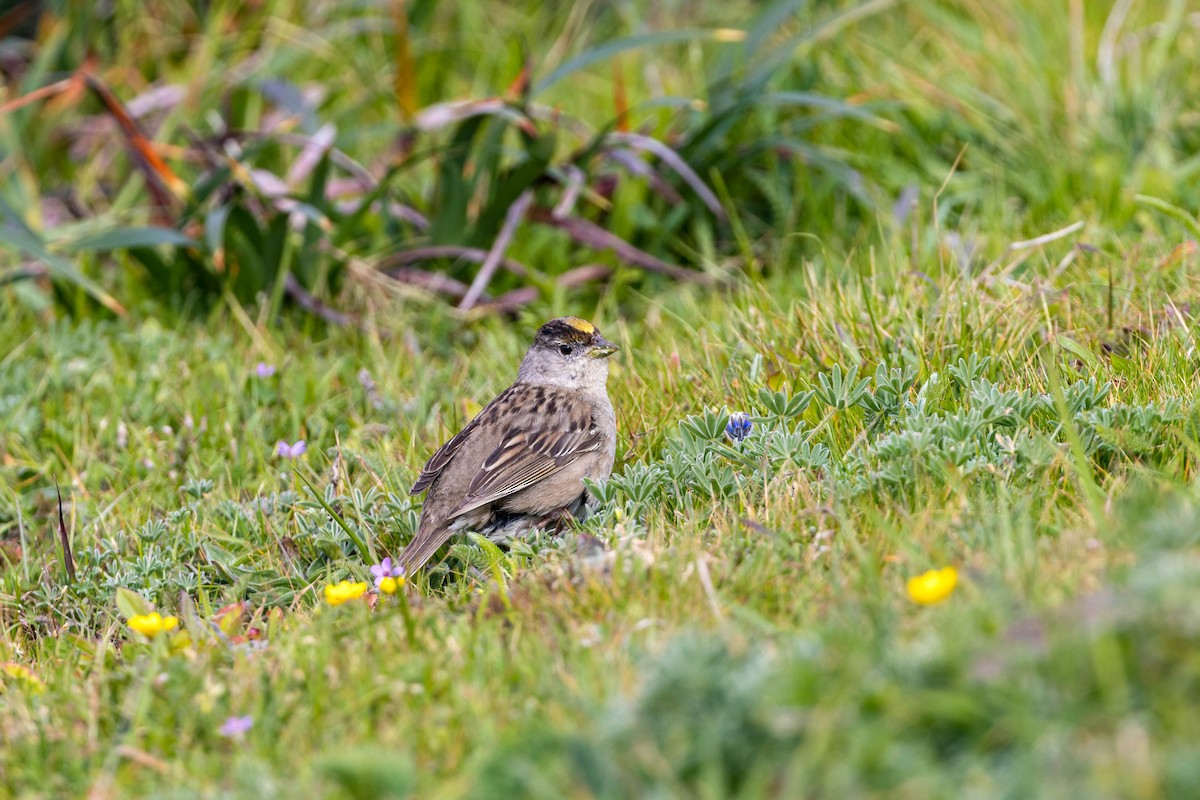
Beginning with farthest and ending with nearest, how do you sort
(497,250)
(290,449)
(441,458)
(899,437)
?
(497,250) → (290,449) → (441,458) → (899,437)

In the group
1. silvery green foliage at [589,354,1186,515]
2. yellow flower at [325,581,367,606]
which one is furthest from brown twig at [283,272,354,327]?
yellow flower at [325,581,367,606]

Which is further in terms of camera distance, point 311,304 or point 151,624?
point 311,304

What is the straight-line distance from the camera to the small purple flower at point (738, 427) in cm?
454

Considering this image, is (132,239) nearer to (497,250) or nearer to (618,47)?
(497,250)

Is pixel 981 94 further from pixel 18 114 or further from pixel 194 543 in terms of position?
pixel 18 114

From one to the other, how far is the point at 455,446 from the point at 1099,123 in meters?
4.15

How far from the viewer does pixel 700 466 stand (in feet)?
14.4

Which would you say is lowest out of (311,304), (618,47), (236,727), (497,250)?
(311,304)

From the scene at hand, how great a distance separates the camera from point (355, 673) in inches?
129

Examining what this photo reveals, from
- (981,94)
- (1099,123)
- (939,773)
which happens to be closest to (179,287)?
(981,94)

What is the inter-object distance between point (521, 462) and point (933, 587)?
251 cm

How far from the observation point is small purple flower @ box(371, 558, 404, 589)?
4.28m

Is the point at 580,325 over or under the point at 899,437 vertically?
under

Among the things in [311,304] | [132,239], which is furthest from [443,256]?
[132,239]
